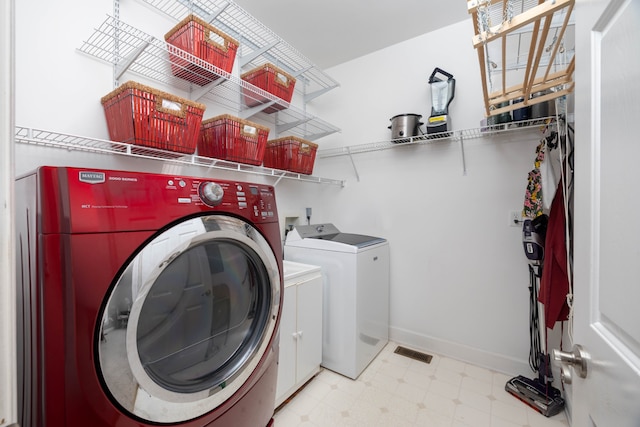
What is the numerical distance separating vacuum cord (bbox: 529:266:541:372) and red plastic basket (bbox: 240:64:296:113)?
82.7 inches

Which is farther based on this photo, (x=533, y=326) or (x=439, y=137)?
(x=439, y=137)

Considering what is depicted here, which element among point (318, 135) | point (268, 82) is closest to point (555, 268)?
point (318, 135)

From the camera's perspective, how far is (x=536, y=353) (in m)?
1.81

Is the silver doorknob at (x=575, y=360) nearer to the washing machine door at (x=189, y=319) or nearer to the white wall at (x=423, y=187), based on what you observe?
the washing machine door at (x=189, y=319)

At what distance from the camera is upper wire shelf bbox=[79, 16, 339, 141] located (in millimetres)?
1321

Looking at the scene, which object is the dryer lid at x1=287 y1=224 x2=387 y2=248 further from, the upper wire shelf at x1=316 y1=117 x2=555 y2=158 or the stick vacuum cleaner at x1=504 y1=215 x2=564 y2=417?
the stick vacuum cleaner at x1=504 y1=215 x2=564 y2=417

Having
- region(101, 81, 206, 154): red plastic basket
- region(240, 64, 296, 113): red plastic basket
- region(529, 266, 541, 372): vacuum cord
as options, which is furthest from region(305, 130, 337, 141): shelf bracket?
region(529, 266, 541, 372): vacuum cord

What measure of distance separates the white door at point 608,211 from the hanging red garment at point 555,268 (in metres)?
1.03

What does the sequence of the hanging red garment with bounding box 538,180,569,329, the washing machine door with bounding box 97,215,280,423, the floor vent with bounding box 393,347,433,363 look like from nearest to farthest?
the washing machine door with bounding box 97,215,280,423 → the hanging red garment with bounding box 538,180,569,329 → the floor vent with bounding box 393,347,433,363

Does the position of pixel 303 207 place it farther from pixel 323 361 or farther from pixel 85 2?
pixel 85 2

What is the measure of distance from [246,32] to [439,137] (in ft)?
5.55

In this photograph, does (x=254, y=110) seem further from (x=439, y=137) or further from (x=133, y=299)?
(x=133, y=299)

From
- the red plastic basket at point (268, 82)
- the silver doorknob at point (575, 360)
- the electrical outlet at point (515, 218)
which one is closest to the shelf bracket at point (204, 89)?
the red plastic basket at point (268, 82)

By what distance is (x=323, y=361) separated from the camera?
6.66 ft
